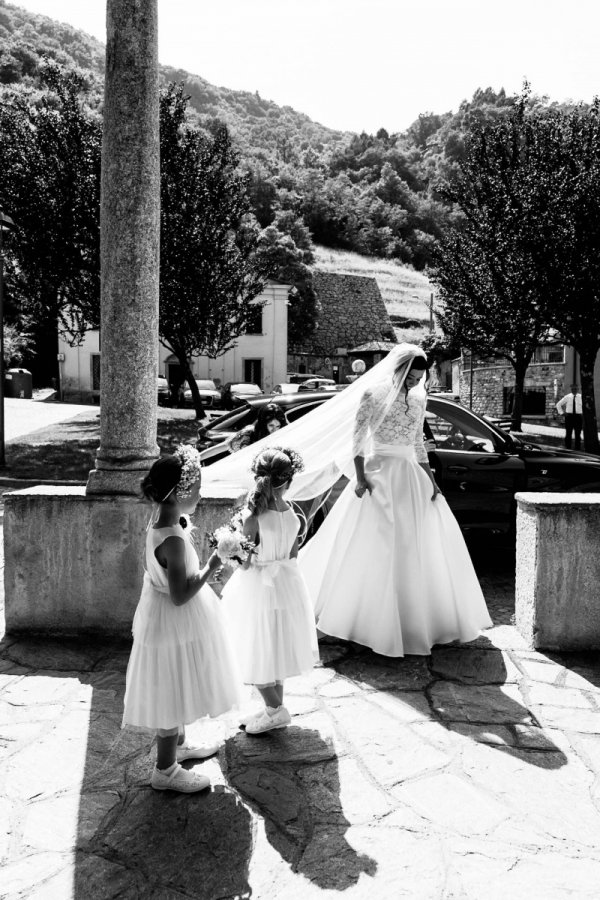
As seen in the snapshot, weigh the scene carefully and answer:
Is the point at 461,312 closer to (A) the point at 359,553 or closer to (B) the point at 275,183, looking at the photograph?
(A) the point at 359,553

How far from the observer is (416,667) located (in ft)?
14.8

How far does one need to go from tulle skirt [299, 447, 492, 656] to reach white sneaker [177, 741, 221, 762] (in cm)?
150

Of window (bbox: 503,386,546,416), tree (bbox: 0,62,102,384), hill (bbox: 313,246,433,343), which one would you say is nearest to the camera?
tree (bbox: 0,62,102,384)

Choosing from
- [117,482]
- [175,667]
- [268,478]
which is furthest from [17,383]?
[175,667]

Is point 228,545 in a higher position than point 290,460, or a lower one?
lower

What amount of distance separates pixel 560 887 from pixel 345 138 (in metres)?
157

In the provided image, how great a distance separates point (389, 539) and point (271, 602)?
1.40 meters

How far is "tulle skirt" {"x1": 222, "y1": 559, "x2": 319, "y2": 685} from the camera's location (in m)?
3.54

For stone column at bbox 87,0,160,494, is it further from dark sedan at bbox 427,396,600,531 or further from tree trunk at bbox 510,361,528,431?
tree trunk at bbox 510,361,528,431

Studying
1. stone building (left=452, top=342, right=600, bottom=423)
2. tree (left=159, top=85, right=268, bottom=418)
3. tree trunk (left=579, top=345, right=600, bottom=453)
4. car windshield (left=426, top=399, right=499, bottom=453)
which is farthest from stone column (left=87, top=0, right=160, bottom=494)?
stone building (left=452, top=342, right=600, bottom=423)

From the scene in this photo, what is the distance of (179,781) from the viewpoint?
10.1 feet

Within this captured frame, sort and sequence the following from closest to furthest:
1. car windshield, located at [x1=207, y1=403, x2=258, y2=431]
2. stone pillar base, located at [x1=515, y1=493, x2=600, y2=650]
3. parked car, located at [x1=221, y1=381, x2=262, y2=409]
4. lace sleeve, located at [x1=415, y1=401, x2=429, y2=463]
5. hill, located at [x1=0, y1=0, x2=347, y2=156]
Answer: stone pillar base, located at [x1=515, y1=493, x2=600, y2=650]
lace sleeve, located at [x1=415, y1=401, x2=429, y2=463]
car windshield, located at [x1=207, y1=403, x2=258, y2=431]
parked car, located at [x1=221, y1=381, x2=262, y2=409]
hill, located at [x1=0, y1=0, x2=347, y2=156]

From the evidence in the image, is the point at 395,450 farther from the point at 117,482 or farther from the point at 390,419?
the point at 117,482

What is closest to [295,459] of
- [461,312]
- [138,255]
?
[138,255]
